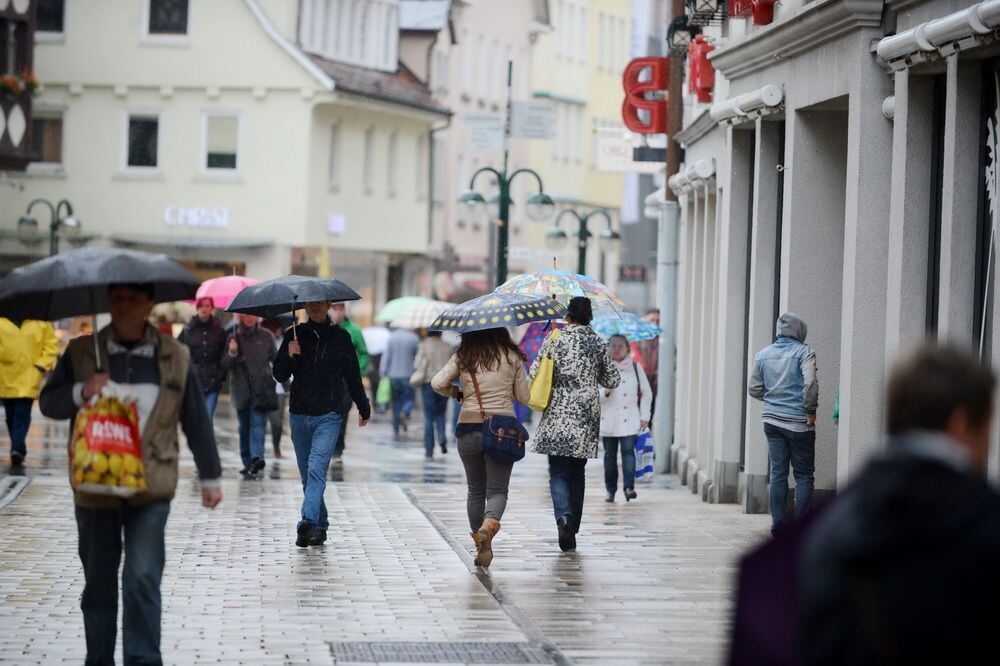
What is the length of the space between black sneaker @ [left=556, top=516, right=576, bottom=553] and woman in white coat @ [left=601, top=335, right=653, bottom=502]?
→ 477 centimetres

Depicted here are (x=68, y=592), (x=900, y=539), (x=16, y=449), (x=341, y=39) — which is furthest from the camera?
(x=341, y=39)

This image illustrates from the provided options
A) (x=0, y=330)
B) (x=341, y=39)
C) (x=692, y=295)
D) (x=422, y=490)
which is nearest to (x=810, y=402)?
(x=422, y=490)

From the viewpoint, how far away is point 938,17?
13.0 meters

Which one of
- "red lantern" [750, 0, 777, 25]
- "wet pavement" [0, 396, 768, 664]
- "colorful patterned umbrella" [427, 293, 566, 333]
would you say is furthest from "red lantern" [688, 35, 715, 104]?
"colorful patterned umbrella" [427, 293, 566, 333]

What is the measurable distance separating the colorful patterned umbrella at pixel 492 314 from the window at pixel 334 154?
37.4m

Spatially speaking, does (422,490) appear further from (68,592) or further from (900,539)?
(900,539)

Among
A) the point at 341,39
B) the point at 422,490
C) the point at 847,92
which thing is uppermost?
the point at 341,39

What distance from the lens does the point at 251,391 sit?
21484 mm

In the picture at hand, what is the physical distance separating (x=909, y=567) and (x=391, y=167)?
51.1 meters

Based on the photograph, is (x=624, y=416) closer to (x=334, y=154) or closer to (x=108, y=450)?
(x=108, y=450)

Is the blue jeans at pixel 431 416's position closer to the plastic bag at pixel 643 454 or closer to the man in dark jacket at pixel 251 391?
the man in dark jacket at pixel 251 391

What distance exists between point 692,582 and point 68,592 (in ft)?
12.5

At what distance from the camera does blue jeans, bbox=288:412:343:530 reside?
46.8 feet

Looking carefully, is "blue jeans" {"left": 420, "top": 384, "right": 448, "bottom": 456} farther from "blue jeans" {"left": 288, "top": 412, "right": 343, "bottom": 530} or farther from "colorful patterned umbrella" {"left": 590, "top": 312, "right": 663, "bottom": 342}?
"blue jeans" {"left": 288, "top": 412, "right": 343, "bottom": 530}
